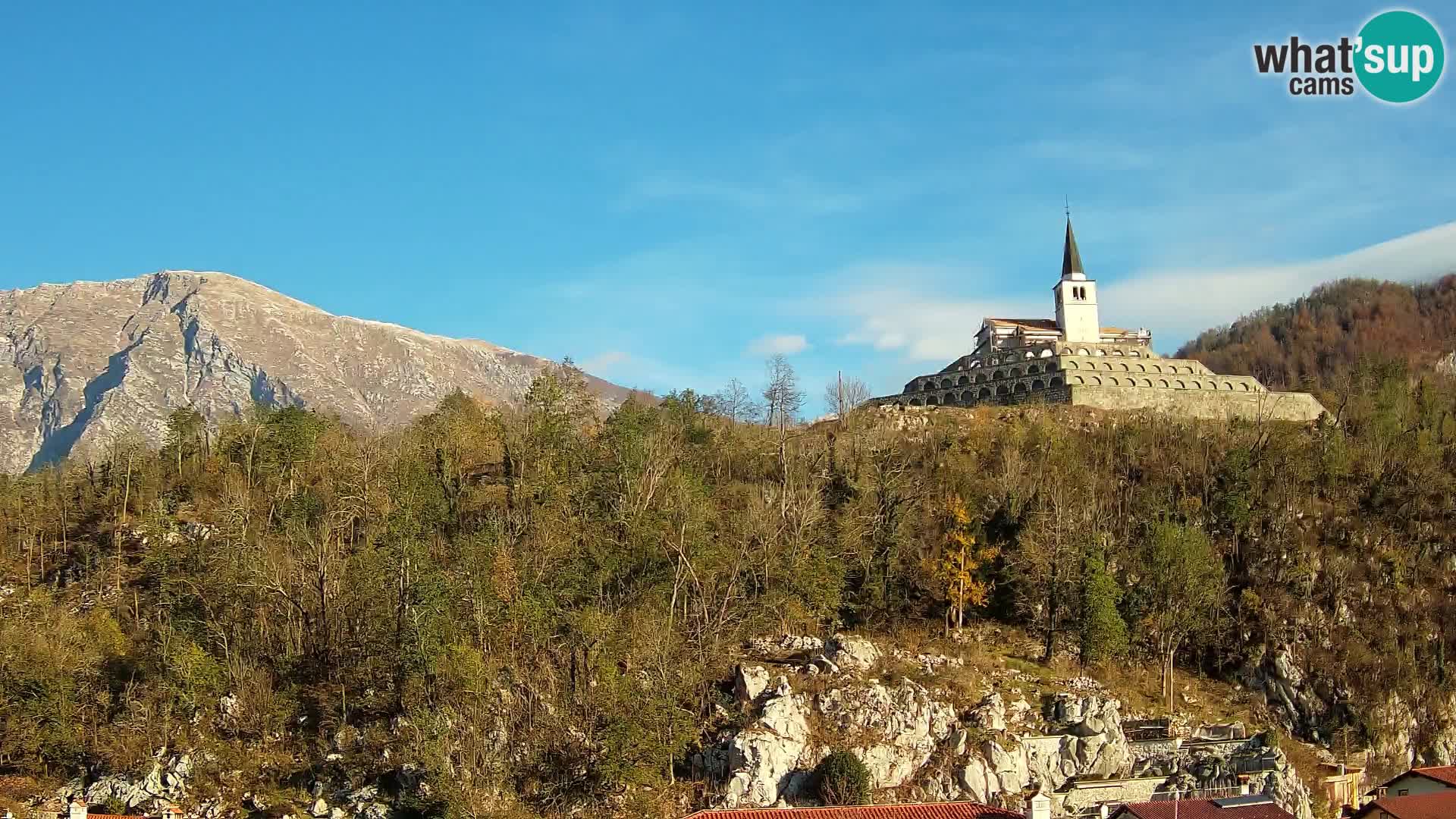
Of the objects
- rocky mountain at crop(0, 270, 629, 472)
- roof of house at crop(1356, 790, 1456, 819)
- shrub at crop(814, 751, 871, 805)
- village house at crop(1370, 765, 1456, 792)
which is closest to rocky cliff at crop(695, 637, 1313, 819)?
shrub at crop(814, 751, 871, 805)

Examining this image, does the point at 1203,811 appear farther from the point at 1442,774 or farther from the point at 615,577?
the point at 615,577

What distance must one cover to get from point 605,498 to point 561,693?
1096 cm

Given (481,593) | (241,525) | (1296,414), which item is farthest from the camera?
(1296,414)

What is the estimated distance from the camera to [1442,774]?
4075 cm

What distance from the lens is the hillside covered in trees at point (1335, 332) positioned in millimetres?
143500

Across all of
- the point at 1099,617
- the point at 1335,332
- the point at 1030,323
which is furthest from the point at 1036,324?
the point at 1335,332

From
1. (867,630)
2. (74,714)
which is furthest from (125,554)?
(867,630)

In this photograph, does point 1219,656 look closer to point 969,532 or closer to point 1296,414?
point 969,532

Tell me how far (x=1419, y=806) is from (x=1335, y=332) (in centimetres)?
13228

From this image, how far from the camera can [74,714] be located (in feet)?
140

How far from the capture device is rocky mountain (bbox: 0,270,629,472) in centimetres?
13475

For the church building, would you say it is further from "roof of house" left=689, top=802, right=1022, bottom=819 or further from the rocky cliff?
"roof of house" left=689, top=802, right=1022, bottom=819

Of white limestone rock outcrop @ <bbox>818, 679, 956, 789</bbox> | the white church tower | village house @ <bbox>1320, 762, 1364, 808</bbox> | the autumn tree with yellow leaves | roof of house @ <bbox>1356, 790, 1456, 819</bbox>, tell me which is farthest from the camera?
the white church tower

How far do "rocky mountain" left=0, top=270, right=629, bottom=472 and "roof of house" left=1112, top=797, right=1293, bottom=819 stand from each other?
95.9 meters
